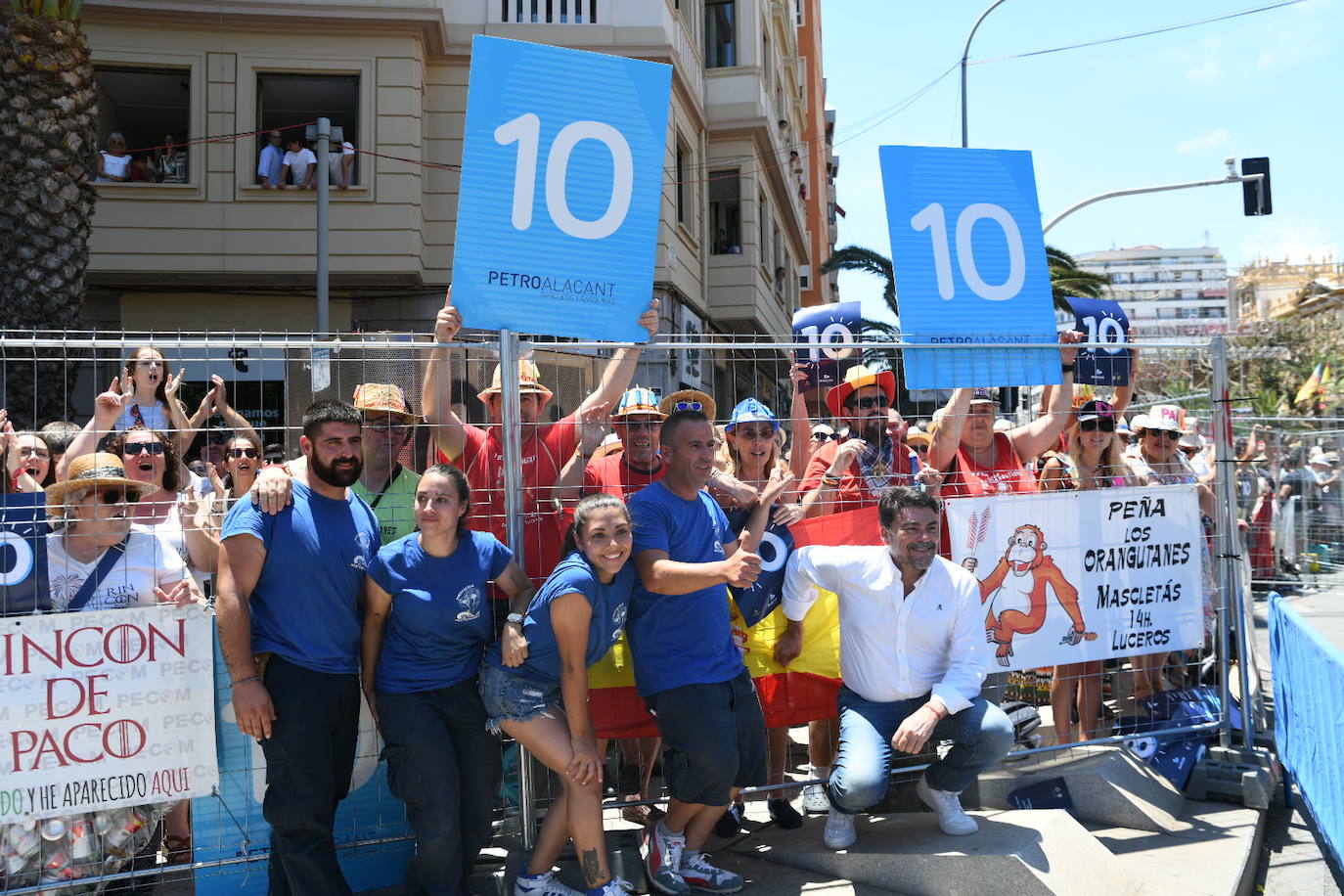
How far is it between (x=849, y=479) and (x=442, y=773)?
2.47 meters

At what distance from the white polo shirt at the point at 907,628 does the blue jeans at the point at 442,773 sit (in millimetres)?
1702

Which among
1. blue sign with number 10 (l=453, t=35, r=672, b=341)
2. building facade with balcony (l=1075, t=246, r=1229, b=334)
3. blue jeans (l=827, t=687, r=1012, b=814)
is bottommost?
blue jeans (l=827, t=687, r=1012, b=814)

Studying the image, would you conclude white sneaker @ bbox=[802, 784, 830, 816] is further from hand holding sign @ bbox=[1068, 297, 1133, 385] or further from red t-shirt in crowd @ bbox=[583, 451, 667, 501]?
hand holding sign @ bbox=[1068, 297, 1133, 385]

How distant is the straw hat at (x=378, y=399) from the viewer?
4465mm

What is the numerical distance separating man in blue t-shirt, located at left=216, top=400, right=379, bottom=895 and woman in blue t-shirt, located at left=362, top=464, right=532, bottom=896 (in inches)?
5.2

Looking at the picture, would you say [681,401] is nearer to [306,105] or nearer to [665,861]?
[665,861]

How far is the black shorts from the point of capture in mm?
4102

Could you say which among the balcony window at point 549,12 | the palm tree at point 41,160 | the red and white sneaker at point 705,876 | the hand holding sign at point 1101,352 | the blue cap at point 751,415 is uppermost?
the balcony window at point 549,12

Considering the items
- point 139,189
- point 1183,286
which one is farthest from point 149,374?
point 1183,286

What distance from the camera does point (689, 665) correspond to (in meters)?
4.19

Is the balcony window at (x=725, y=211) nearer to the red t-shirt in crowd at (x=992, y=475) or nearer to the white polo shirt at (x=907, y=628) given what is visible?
the red t-shirt in crowd at (x=992, y=475)

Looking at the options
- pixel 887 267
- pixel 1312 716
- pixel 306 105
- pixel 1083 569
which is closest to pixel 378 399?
pixel 1083 569

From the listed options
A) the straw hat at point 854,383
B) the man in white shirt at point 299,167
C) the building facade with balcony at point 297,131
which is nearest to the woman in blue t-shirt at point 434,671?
the straw hat at point 854,383

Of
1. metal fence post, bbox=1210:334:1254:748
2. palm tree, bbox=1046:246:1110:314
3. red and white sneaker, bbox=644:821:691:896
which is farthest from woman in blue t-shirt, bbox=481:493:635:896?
palm tree, bbox=1046:246:1110:314
